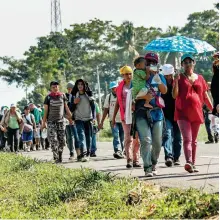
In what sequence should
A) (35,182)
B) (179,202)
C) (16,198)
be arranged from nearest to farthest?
(179,202), (16,198), (35,182)

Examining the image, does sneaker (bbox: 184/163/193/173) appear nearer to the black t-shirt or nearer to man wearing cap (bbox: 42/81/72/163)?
the black t-shirt

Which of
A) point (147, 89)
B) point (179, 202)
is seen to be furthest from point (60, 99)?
point (179, 202)

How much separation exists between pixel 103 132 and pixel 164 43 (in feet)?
80.0

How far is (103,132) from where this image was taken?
37.1 m

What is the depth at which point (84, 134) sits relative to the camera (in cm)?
1395

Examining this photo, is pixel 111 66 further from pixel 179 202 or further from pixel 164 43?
pixel 179 202

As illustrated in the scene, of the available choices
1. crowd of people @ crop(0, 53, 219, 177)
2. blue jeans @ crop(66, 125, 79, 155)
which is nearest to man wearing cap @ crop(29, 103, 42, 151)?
crowd of people @ crop(0, 53, 219, 177)

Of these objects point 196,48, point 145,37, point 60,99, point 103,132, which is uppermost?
point 145,37

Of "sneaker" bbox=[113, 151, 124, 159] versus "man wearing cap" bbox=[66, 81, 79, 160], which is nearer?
"man wearing cap" bbox=[66, 81, 79, 160]

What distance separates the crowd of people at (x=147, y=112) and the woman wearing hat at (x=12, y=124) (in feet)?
14.8

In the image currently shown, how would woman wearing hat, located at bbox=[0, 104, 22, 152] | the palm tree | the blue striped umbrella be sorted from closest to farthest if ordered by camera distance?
the blue striped umbrella → woman wearing hat, located at bbox=[0, 104, 22, 152] → the palm tree

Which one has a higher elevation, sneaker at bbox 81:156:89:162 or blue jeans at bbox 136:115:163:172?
blue jeans at bbox 136:115:163:172

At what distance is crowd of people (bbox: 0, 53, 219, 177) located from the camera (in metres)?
9.34

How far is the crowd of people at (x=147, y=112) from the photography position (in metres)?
9.34
